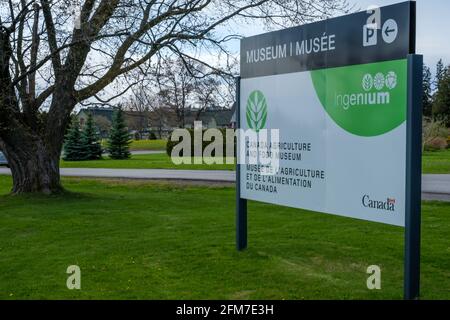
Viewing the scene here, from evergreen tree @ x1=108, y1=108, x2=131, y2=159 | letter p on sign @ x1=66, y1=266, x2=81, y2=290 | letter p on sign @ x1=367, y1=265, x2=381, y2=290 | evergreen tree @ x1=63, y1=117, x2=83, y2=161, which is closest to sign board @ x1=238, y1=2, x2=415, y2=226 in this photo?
letter p on sign @ x1=367, y1=265, x2=381, y2=290

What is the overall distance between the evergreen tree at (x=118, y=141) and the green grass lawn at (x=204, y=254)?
35873mm

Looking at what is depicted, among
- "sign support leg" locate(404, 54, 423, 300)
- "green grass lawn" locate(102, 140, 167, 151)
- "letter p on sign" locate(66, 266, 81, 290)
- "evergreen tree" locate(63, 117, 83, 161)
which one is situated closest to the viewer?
"sign support leg" locate(404, 54, 423, 300)

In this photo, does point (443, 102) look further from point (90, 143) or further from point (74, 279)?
point (74, 279)

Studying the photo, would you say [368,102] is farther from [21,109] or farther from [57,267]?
[21,109]

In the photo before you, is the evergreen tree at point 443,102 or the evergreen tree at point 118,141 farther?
the evergreen tree at point 443,102

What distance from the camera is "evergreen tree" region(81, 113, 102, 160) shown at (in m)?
48.6

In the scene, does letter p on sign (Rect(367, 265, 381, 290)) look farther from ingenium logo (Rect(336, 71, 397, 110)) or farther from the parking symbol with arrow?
the parking symbol with arrow

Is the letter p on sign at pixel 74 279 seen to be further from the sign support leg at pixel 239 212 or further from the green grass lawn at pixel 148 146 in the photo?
the green grass lawn at pixel 148 146

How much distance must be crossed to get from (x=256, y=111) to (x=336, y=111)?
1.76 metres

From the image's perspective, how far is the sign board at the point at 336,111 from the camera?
5.66m

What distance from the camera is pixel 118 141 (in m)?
49.4


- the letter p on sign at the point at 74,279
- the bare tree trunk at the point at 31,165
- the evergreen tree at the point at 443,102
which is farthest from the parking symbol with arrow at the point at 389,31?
the evergreen tree at the point at 443,102

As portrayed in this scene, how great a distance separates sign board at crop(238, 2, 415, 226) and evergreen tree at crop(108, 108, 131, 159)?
136ft
